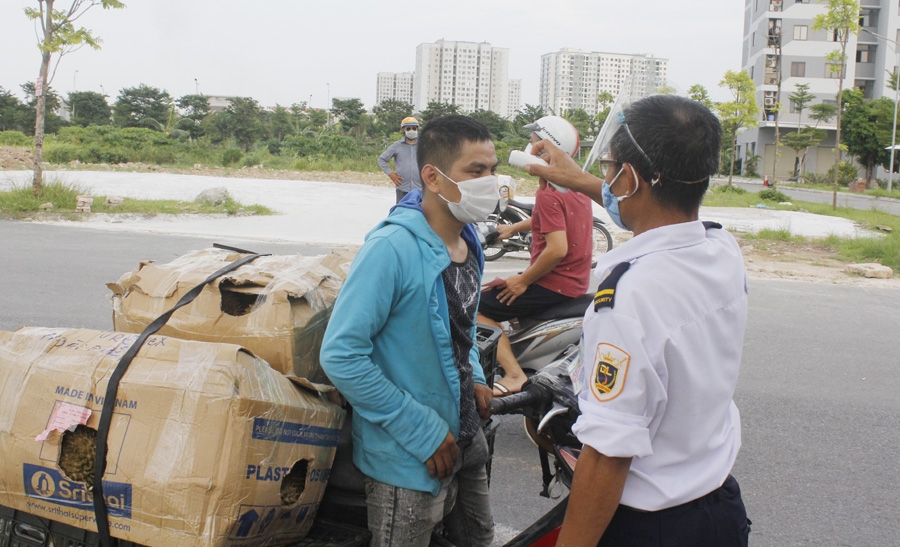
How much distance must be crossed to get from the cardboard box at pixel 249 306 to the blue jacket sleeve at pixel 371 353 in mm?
252

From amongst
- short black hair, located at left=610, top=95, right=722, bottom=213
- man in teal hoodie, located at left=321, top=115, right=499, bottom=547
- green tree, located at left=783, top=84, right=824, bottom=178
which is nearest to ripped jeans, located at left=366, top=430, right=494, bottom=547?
man in teal hoodie, located at left=321, top=115, right=499, bottom=547

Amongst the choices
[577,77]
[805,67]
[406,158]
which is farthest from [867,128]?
[406,158]

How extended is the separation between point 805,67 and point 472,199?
234 ft

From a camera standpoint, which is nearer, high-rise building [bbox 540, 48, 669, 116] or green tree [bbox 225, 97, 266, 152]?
green tree [bbox 225, 97, 266, 152]

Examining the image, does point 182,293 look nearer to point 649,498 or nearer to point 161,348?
point 161,348

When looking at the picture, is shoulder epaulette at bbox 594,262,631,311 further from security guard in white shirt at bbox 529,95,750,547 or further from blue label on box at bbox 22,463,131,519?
blue label on box at bbox 22,463,131,519

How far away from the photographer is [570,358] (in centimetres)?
236

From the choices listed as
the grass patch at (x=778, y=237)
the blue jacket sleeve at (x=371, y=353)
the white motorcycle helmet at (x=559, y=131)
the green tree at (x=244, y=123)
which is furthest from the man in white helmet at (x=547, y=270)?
the green tree at (x=244, y=123)

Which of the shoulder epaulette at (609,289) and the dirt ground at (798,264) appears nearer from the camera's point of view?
the shoulder epaulette at (609,289)

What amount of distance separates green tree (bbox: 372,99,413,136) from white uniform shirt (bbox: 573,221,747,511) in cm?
5187

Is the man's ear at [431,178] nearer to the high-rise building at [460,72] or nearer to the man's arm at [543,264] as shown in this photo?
the man's arm at [543,264]

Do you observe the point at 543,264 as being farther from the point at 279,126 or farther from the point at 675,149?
the point at 279,126

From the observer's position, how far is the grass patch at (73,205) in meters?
13.6

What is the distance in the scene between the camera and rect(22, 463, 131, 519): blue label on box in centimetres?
164
